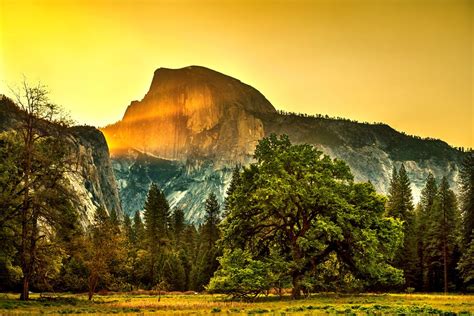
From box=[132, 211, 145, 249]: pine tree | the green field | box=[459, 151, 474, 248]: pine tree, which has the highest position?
box=[459, 151, 474, 248]: pine tree

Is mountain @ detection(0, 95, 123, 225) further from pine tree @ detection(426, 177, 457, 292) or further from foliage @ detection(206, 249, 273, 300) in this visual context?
pine tree @ detection(426, 177, 457, 292)

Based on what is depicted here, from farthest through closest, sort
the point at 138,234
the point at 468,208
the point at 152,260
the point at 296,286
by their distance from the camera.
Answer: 1. the point at 138,234
2. the point at 152,260
3. the point at 468,208
4. the point at 296,286

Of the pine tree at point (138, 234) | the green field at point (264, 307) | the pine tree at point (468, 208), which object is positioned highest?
the pine tree at point (468, 208)

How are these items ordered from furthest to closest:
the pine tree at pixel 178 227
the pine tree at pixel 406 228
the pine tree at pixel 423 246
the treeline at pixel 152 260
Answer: the pine tree at pixel 178 227 → the pine tree at pixel 423 246 → the pine tree at pixel 406 228 → the treeline at pixel 152 260

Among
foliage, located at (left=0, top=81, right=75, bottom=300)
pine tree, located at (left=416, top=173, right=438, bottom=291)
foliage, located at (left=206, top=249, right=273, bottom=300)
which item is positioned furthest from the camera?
pine tree, located at (left=416, top=173, right=438, bottom=291)

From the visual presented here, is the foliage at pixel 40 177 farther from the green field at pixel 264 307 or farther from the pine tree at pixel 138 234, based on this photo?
the pine tree at pixel 138 234

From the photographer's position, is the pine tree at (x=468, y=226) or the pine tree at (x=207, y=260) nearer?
the pine tree at (x=468, y=226)

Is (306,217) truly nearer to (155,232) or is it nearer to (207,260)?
(207,260)

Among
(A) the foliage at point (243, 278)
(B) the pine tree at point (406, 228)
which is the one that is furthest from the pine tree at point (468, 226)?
(A) the foliage at point (243, 278)

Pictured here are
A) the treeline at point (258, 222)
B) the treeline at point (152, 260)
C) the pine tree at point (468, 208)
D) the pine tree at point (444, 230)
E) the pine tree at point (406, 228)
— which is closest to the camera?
the treeline at point (258, 222)

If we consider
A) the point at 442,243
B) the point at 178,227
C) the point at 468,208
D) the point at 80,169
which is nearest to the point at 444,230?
the point at 442,243

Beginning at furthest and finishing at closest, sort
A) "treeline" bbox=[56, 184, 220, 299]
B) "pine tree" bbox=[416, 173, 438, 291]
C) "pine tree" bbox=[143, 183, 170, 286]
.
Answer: "pine tree" bbox=[143, 183, 170, 286], "pine tree" bbox=[416, 173, 438, 291], "treeline" bbox=[56, 184, 220, 299]

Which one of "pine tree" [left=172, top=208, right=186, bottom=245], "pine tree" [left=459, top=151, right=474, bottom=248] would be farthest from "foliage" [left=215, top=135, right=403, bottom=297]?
"pine tree" [left=172, top=208, right=186, bottom=245]

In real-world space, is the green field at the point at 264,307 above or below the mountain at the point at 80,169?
below
